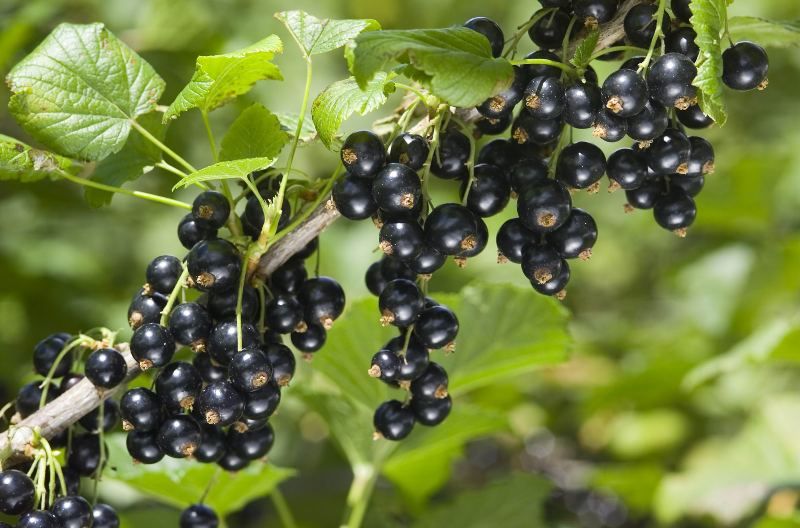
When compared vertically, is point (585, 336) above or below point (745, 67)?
below

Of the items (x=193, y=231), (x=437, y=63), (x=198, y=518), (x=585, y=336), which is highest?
(x=437, y=63)

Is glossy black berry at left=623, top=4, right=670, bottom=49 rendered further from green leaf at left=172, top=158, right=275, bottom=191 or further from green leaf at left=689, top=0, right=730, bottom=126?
green leaf at left=172, top=158, right=275, bottom=191

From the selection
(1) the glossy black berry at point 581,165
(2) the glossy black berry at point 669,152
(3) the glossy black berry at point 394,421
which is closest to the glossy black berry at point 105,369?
(3) the glossy black berry at point 394,421

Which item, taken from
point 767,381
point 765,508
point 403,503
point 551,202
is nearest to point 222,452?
point 551,202

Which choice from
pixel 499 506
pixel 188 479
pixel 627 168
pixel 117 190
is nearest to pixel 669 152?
pixel 627 168

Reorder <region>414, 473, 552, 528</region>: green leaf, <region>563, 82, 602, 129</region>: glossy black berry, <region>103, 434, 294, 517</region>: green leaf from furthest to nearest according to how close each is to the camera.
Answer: <region>414, 473, 552, 528</region>: green leaf
<region>103, 434, 294, 517</region>: green leaf
<region>563, 82, 602, 129</region>: glossy black berry

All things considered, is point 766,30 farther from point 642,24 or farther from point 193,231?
point 193,231

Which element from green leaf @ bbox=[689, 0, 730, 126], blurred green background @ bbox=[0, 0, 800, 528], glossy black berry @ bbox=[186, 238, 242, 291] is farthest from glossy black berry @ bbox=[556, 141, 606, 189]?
blurred green background @ bbox=[0, 0, 800, 528]

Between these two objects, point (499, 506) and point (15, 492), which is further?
point (499, 506)
